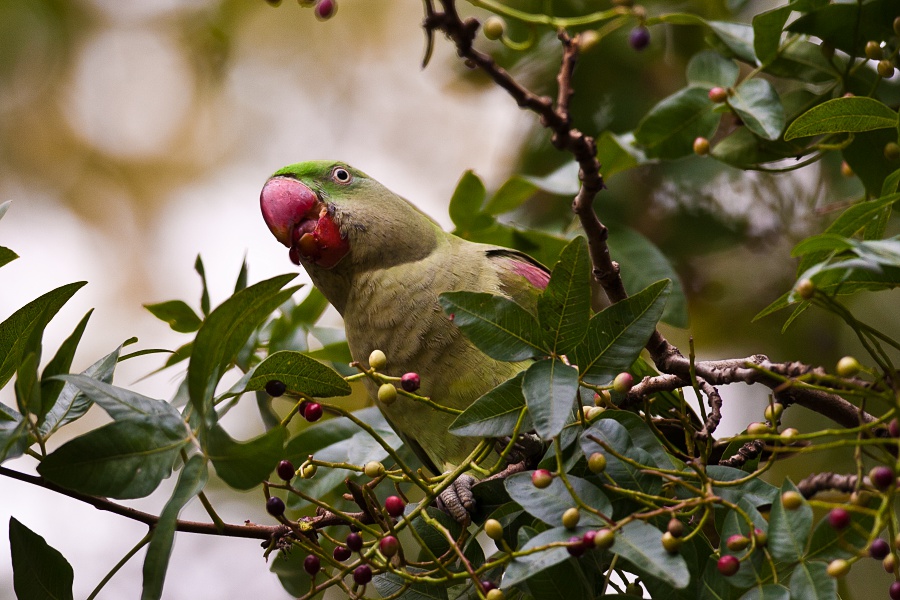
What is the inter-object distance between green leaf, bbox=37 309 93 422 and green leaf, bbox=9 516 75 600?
202mm

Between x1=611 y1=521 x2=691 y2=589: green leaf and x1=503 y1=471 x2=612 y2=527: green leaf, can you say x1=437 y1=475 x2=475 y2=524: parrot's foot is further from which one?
x1=611 y1=521 x2=691 y2=589: green leaf

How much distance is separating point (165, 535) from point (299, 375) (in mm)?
348

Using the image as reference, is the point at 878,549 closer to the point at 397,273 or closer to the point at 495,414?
the point at 495,414

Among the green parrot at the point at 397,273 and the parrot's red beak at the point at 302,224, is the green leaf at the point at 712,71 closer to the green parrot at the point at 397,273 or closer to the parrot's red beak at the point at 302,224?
the green parrot at the point at 397,273

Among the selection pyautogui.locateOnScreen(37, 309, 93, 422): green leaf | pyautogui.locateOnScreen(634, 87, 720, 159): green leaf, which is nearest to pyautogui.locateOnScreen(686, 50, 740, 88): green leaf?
pyautogui.locateOnScreen(634, 87, 720, 159): green leaf

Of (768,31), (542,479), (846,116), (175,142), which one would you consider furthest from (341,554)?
(175,142)

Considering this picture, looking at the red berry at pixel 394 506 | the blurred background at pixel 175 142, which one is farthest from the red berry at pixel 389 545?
the blurred background at pixel 175 142

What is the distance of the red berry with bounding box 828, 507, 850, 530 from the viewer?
3.06ft

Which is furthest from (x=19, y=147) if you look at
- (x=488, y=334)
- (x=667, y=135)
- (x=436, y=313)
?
(x=488, y=334)

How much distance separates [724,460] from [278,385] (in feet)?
2.37

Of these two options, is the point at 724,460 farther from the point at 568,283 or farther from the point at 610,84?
the point at 610,84

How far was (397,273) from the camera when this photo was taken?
6.59 feet

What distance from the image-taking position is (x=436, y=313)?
1.86m

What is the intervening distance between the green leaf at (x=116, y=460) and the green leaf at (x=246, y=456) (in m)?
0.09
